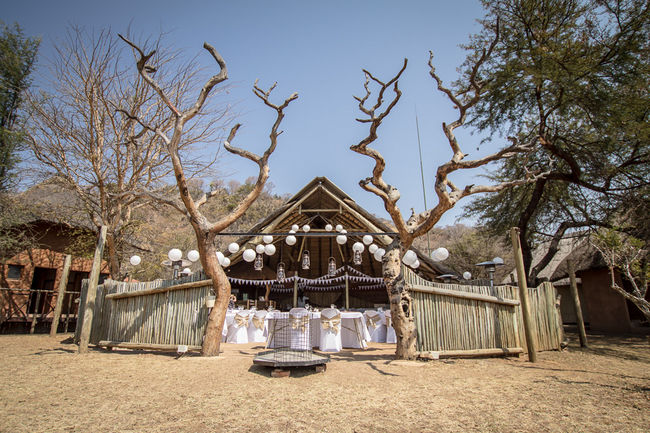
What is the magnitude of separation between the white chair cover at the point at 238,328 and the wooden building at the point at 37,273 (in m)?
6.03

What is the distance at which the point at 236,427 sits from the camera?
2785mm

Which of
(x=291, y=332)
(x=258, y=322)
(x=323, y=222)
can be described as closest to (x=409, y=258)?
(x=291, y=332)

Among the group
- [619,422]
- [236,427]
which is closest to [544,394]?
[619,422]

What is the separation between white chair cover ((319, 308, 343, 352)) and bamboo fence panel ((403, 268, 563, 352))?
6.84 feet

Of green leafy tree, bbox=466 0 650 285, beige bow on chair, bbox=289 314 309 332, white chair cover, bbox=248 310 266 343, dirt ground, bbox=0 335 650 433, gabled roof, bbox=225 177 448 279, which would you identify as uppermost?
green leafy tree, bbox=466 0 650 285

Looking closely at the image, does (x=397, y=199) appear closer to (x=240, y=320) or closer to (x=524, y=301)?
(x=524, y=301)

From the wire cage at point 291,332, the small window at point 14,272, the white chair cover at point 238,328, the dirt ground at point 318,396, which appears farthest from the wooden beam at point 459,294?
the small window at point 14,272

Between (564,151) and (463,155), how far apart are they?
6.52m

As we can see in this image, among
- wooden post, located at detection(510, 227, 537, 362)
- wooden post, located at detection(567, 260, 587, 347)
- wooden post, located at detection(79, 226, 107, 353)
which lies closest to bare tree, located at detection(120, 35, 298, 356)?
wooden post, located at detection(79, 226, 107, 353)

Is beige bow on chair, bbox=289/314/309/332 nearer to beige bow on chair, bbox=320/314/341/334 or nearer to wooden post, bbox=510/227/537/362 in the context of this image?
beige bow on chair, bbox=320/314/341/334

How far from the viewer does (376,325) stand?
9.56 meters

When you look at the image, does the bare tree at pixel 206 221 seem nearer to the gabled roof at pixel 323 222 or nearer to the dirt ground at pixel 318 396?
the dirt ground at pixel 318 396

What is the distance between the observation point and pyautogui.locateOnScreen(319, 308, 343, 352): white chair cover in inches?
297

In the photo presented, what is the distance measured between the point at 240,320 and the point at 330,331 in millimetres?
2933
